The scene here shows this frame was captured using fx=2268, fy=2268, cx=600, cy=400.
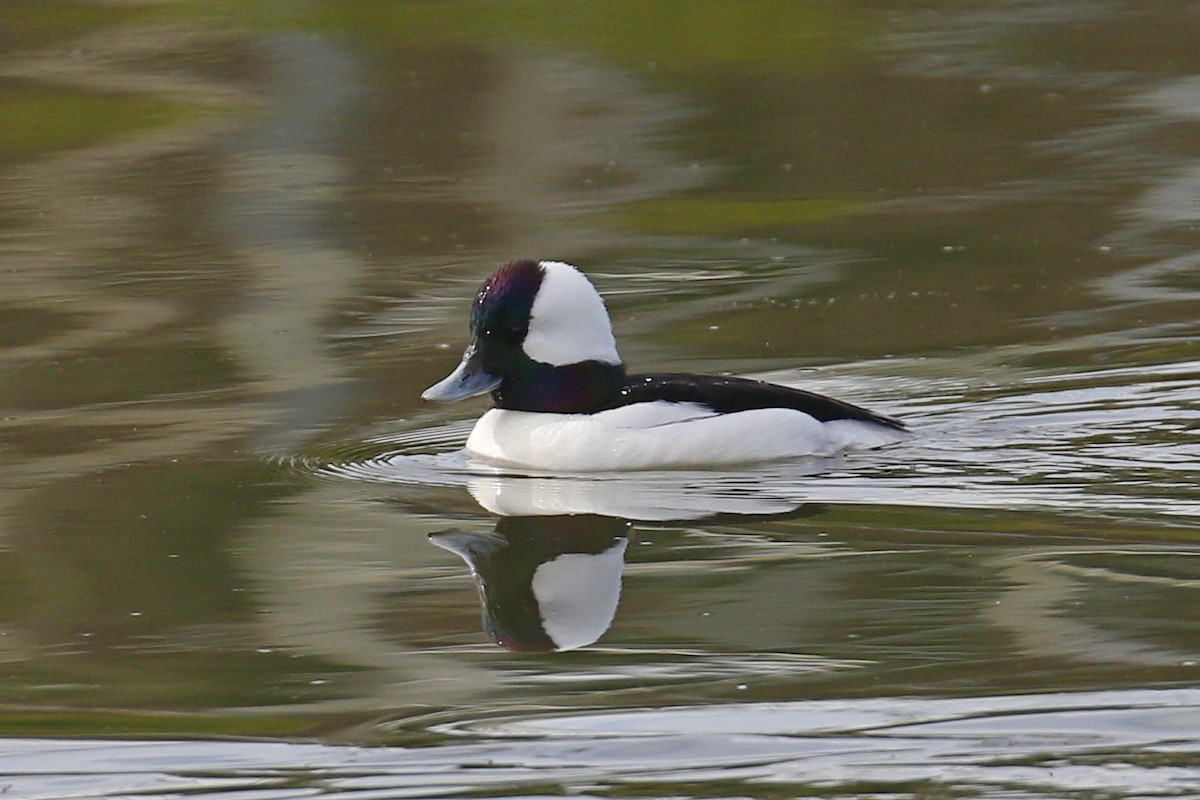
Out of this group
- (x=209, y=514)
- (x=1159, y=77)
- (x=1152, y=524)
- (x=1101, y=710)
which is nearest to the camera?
(x=1101, y=710)

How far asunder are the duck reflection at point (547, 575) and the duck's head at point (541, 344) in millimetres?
1077

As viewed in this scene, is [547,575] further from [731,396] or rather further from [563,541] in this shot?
Result: [731,396]

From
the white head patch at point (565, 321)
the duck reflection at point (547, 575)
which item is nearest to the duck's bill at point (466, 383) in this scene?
the white head patch at point (565, 321)

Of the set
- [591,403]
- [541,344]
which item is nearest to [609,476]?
[591,403]

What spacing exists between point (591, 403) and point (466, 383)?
1.59 ft

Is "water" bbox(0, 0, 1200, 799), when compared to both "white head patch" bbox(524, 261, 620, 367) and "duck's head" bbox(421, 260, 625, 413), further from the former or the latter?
"white head patch" bbox(524, 261, 620, 367)

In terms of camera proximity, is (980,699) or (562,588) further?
(562,588)

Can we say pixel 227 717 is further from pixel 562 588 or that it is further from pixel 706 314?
pixel 706 314

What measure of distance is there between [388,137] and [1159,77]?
6188 millimetres

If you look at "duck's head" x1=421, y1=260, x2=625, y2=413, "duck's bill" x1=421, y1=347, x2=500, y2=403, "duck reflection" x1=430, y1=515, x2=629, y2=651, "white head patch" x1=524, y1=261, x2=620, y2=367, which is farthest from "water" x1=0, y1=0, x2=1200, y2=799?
"white head patch" x1=524, y1=261, x2=620, y2=367

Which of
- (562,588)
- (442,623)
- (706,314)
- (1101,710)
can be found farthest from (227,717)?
(706,314)

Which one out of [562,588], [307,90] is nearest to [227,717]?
[562,588]

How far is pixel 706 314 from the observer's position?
11.2 meters

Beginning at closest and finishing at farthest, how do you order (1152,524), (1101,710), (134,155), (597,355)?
(1101,710)
(1152,524)
(597,355)
(134,155)
